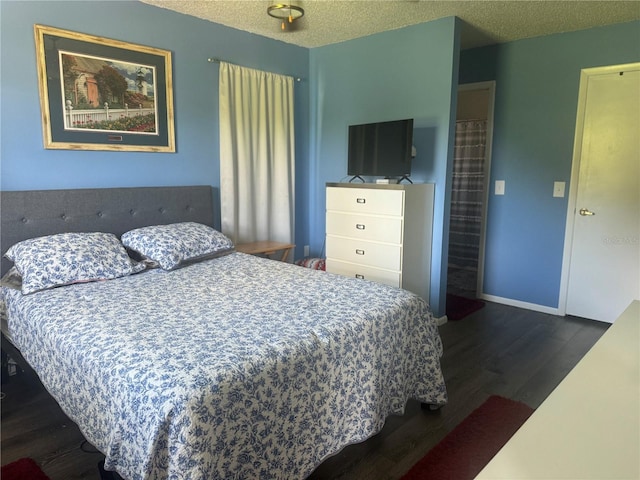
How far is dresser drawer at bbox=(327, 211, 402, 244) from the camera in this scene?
10.5 feet

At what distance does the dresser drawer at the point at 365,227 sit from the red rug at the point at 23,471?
2.41m

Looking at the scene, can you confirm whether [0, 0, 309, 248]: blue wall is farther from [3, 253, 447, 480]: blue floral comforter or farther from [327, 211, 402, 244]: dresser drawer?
[327, 211, 402, 244]: dresser drawer

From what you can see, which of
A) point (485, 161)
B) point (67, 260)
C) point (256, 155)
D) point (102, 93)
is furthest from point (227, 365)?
point (485, 161)

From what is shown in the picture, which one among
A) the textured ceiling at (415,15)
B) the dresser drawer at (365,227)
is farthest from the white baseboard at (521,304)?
the textured ceiling at (415,15)

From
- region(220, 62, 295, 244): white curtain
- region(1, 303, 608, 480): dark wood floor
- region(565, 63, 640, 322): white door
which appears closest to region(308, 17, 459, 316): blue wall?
region(220, 62, 295, 244): white curtain

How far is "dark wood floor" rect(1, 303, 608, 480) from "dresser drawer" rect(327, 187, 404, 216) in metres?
1.08

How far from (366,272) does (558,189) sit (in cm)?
181

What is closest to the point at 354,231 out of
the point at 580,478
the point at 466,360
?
the point at 466,360

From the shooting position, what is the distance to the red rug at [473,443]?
186 cm

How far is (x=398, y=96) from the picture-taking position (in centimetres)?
358

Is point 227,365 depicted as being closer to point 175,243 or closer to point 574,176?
point 175,243

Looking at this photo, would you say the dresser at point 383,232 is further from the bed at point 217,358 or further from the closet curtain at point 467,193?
the closet curtain at point 467,193

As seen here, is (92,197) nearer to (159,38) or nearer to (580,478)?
(159,38)

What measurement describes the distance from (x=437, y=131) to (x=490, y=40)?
1.15 metres
